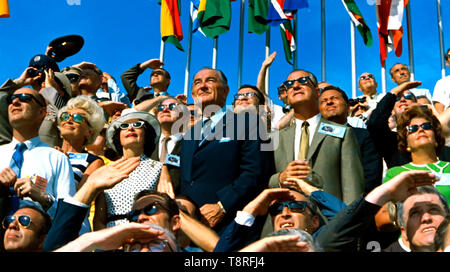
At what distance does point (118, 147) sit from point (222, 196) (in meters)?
1.19

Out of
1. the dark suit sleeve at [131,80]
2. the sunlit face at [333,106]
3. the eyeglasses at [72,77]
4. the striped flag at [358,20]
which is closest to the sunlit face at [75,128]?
the sunlit face at [333,106]

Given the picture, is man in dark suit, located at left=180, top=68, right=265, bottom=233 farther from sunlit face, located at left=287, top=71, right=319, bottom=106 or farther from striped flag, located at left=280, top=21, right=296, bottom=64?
striped flag, located at left=280, top=21, right=296, bottom=64

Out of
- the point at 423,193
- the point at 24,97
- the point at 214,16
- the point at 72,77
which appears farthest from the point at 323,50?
the point at 423,193

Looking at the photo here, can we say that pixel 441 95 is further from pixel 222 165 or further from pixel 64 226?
pixel 64 226

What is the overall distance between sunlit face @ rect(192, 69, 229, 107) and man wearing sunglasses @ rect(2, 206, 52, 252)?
2.25 meters

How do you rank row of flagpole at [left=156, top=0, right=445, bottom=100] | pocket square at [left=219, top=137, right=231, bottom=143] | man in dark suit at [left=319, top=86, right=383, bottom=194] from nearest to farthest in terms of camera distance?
pocket square at [left=219, top=137, right=231, bottom=143]
man in dark suit at [left=319, top=86, right=383, bottom=194]
row of flagpole at [left=156, top=0, right=445, bottom=100]

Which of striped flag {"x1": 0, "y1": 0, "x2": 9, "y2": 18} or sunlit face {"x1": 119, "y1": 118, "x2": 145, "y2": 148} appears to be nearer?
sunlit face {"x1": 119, "y1": 118, "x2": 145, "y2": 148}

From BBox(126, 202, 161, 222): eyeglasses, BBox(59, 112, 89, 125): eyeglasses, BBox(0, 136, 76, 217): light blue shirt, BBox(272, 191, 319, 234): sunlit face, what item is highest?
BBox(59, 112, 89, 125): eyeglasses

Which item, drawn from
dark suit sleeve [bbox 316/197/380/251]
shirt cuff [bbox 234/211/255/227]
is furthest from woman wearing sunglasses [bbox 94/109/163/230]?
dark suit sleeve [bbox 316/197/380/251]

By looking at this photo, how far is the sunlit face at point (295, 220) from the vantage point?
11.0ft

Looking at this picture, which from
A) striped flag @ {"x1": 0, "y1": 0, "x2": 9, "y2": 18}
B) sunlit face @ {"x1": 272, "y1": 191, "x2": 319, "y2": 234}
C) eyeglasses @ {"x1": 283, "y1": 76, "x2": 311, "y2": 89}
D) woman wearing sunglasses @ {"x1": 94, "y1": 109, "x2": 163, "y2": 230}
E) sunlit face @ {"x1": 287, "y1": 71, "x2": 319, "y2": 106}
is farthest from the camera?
striped flag @ {"x1": 0, "y1": 0, "x2": 9, "y2": 18}

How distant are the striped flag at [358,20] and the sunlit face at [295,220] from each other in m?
9.96

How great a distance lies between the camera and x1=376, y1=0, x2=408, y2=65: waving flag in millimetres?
12062
